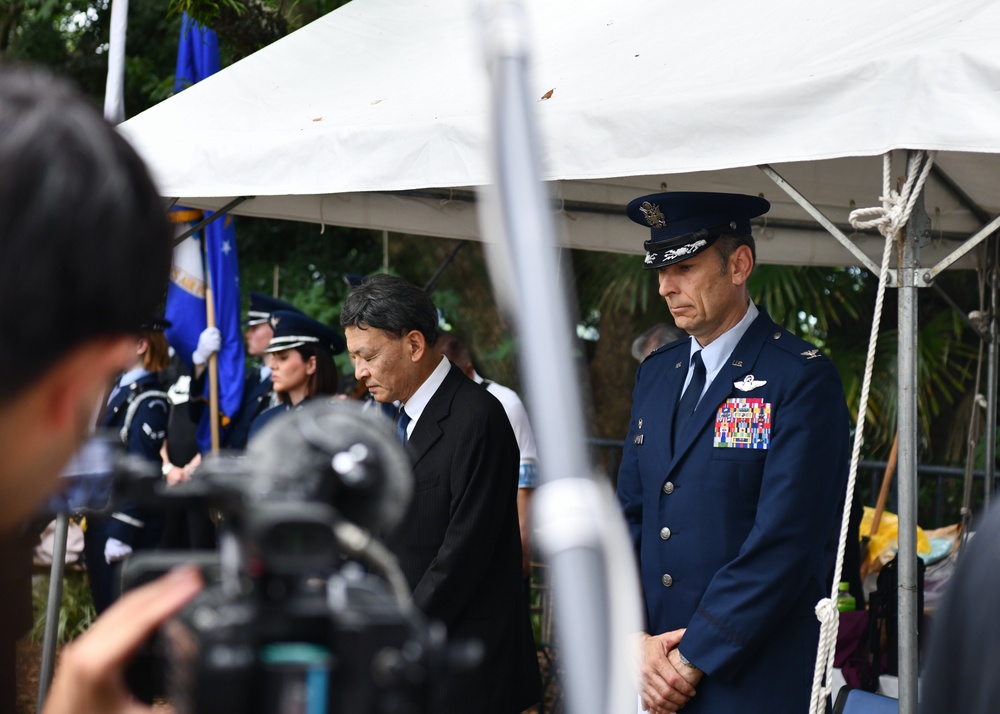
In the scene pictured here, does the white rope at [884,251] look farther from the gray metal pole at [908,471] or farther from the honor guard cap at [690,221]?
the honor guard cap at [690,221]

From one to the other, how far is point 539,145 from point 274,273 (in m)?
7.41

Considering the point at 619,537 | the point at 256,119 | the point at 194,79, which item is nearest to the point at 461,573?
the point at 256,119

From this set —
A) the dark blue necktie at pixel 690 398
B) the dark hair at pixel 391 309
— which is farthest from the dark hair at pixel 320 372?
the dark blue necktie at pixel 690 398

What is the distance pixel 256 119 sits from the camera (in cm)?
335

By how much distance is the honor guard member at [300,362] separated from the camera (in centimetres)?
494

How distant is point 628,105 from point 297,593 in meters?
2.01

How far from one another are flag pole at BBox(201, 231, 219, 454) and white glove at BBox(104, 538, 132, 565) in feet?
2.05

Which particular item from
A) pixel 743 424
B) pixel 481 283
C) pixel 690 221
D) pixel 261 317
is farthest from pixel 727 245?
pixel 481 283

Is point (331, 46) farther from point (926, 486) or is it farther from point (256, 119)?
point (926, 486)

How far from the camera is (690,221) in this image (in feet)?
10.4

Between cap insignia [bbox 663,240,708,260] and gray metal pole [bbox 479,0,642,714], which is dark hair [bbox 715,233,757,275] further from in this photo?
gray metal pole [bbox 479,0,642,714]

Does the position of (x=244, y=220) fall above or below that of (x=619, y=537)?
above

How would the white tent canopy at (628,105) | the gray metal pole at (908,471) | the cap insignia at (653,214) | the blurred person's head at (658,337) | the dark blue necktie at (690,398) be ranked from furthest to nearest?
the blurred person's head at (658,337) < the cap insignia at (653,214) < the dark blue necktie at (690,398) < the gray metal pole at (908,471) < the white tent canopy at (628,105)

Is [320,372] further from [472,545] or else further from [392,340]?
[472,545]
